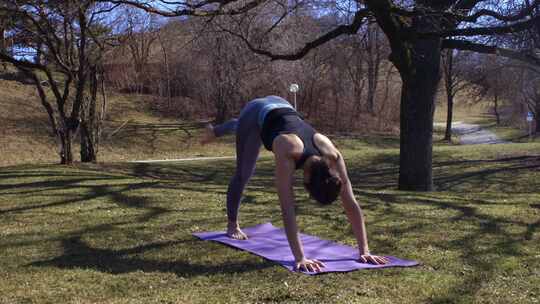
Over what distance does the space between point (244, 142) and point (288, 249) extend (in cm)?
119

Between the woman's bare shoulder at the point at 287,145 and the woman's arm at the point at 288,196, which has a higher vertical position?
the woman's bare shoulder at the point at 287,145

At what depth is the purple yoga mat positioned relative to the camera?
520cm

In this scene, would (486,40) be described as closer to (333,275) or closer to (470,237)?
(470,237)

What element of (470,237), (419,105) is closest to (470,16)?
(419,105)

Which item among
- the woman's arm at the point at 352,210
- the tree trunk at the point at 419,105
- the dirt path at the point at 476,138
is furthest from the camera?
the dirt path at the point at 476,138

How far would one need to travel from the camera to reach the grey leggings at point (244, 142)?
5906mm

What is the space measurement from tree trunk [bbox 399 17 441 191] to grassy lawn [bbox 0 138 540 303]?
2.00 m

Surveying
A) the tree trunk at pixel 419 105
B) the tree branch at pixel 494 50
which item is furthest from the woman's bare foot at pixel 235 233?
the tree branch at pixel 494 50

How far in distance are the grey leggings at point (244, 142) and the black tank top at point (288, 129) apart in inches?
14.0

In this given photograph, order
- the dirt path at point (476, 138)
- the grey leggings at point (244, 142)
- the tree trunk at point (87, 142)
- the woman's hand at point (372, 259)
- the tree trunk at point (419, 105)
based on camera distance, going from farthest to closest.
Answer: the dirt path at point (476, 138), the tree trunk at point (87, 142), the tree trunk at point (419, 105), the grey leggings at point (244, 142), the woman's hand at point (372, 259)

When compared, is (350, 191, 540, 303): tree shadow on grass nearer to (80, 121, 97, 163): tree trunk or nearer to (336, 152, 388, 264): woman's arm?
(336, 152, 388, 264): woman's arm

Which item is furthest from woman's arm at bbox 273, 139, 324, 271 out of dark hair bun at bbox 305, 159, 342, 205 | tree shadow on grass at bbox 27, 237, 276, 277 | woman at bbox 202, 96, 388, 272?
tree shadow on grass at bbox 27, 237, 276, 277

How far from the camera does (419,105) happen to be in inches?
481

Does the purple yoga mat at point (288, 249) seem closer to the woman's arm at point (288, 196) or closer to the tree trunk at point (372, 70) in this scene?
the woman's arm at point (288, 196)
